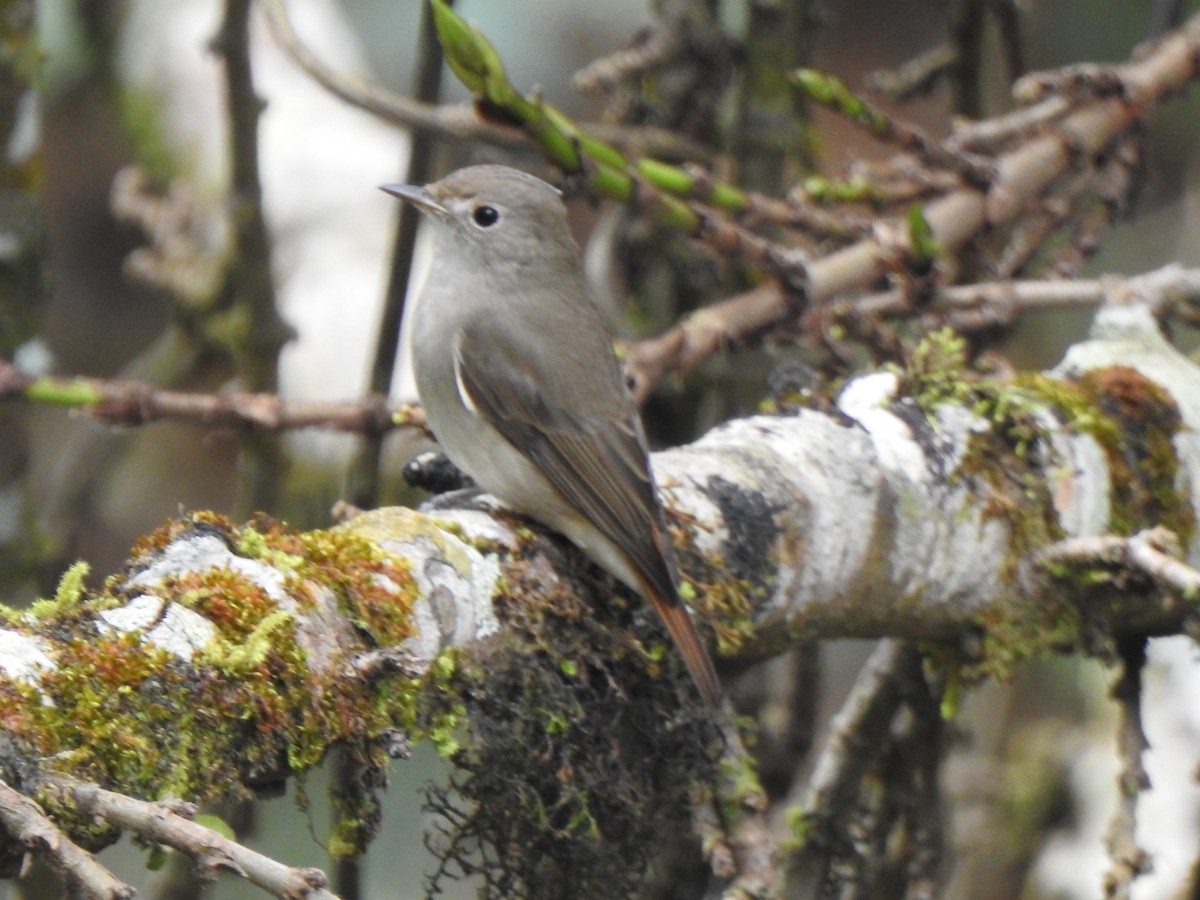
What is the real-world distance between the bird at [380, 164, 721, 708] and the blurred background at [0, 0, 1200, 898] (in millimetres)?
230

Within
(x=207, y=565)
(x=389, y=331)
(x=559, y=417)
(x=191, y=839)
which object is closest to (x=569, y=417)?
(x=559, y=417)

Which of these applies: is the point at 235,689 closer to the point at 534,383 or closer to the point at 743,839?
the point at 743,839

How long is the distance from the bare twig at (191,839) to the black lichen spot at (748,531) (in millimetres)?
1235

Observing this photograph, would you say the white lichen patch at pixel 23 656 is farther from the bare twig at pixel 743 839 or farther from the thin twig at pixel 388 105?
the thin twig at pixel 388 105

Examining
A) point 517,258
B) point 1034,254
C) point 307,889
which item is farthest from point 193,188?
point 307,889

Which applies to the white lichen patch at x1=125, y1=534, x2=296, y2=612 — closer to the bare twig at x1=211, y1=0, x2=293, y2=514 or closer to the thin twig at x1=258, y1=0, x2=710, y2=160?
the thin twig at x1=258, y1=0, x2=710, y2=160

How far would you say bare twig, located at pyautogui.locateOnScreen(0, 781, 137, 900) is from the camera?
1.25m

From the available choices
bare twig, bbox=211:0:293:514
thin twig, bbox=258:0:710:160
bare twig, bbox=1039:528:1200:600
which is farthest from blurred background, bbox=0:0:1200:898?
bare twig, bbox=1039:528:1200:600

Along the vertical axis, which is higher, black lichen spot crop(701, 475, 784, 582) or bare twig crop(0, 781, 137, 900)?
black lichen spot crop(701, 475, 784, 582)

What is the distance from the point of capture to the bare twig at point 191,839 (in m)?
1.27

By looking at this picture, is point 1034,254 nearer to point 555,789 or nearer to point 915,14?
point 555,789

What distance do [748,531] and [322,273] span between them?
11.2ft

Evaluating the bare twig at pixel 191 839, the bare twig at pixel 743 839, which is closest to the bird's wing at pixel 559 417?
the bare twig at pixel 743 839

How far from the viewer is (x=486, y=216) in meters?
3.38
